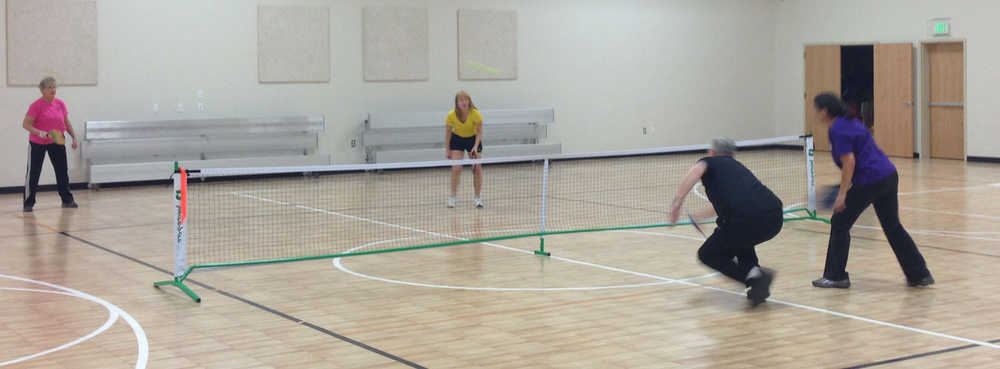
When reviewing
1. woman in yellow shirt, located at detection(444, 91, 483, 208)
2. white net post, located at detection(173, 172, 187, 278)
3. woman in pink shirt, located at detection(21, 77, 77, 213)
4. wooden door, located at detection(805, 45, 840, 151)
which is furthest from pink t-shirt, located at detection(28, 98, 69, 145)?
wooden door, located at detection(805, 45, 840, 151)

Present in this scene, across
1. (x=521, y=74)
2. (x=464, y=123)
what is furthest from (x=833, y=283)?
(x=521, y=74)

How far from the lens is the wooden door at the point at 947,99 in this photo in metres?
23.0

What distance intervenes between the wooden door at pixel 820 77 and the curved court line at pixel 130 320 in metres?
19.4

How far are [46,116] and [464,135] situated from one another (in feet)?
19.2

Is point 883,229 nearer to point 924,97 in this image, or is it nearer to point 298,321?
point 298,321

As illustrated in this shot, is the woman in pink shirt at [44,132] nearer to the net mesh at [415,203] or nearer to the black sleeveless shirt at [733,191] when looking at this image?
the net mesh at [415,203]

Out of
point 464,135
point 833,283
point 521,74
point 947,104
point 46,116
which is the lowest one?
point 833,283

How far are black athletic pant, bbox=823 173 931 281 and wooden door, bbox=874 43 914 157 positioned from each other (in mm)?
15811

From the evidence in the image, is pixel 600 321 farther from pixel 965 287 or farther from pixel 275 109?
pixel 275 109

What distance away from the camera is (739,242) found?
27.5 feet

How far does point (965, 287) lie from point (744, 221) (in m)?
2.21

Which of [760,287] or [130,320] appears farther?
[760,287]

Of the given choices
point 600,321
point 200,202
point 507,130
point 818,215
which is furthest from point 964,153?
point 600,321

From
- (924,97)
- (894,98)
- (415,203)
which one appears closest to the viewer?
(415,203)
